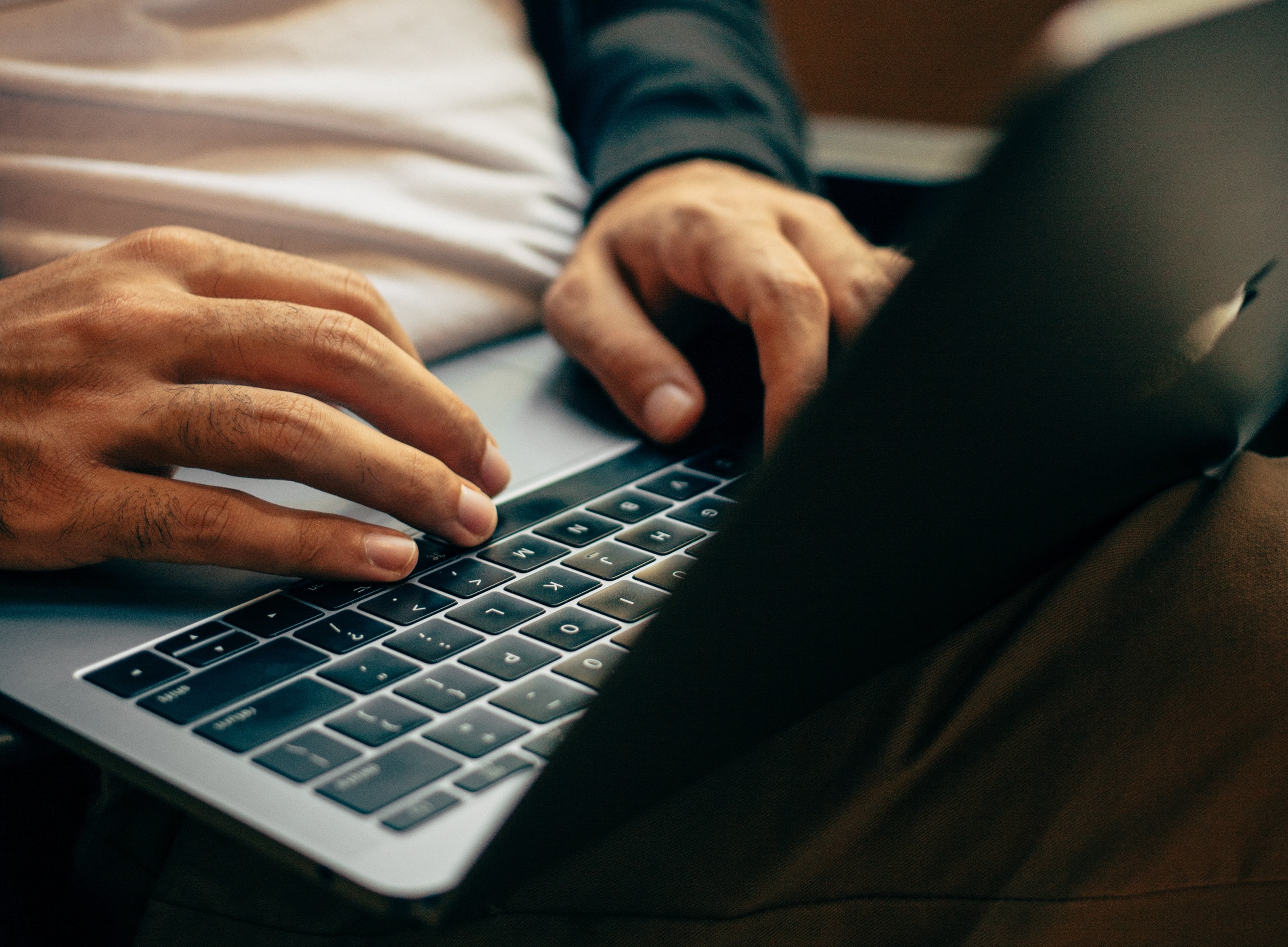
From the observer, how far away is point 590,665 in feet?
1.16

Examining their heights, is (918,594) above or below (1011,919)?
above

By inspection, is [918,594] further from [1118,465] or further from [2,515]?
[2,515]

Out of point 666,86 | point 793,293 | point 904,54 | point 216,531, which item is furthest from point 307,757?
point 904,54

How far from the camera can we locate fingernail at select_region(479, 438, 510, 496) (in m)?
0.47

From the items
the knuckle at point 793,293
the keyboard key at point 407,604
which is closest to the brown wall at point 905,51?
the knuckle at point 793,293

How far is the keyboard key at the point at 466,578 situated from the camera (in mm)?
406

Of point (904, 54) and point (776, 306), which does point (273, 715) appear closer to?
point (776, 306)

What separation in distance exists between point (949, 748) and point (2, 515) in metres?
0.41

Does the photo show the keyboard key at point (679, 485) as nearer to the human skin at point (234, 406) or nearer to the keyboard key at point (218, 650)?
the human skin at point (234, 406)

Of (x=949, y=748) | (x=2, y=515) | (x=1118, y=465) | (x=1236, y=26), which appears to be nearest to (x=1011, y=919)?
→ (x=949, y=748)


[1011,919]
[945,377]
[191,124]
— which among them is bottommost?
[1011,919]

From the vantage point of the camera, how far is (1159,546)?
1.43ft

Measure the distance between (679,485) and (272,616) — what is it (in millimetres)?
216

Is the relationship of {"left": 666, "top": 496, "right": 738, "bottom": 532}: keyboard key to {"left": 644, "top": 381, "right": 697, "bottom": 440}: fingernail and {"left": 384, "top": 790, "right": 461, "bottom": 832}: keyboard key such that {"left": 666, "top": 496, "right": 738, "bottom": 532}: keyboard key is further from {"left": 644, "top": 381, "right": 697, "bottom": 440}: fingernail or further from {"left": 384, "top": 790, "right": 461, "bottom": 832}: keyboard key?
{"left": 384, "top": 790, "right": 461, "bottom": 832}: keyboard key
